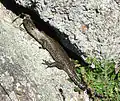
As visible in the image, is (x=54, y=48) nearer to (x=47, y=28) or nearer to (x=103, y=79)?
(x=47, y=28)

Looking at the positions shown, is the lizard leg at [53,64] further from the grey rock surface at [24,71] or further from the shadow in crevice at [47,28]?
the shadow in crevice at [47,28]

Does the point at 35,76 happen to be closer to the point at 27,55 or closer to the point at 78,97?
the point at 27,55

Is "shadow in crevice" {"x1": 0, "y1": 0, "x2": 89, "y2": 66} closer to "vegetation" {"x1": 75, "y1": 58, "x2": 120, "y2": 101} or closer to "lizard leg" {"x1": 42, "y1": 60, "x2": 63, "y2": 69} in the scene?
"vegetation" {"x1": 75, "y1": 58, "x2": 120, "y2": 101}

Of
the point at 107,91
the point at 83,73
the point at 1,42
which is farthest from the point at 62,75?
the point at 1,42

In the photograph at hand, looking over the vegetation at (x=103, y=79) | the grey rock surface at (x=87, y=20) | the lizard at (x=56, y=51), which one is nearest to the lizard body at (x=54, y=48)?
the lizard at (x=56, y=51)

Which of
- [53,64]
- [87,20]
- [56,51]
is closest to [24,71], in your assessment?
[53,64]

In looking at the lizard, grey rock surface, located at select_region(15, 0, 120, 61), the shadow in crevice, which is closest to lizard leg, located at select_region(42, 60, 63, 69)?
the lizard
